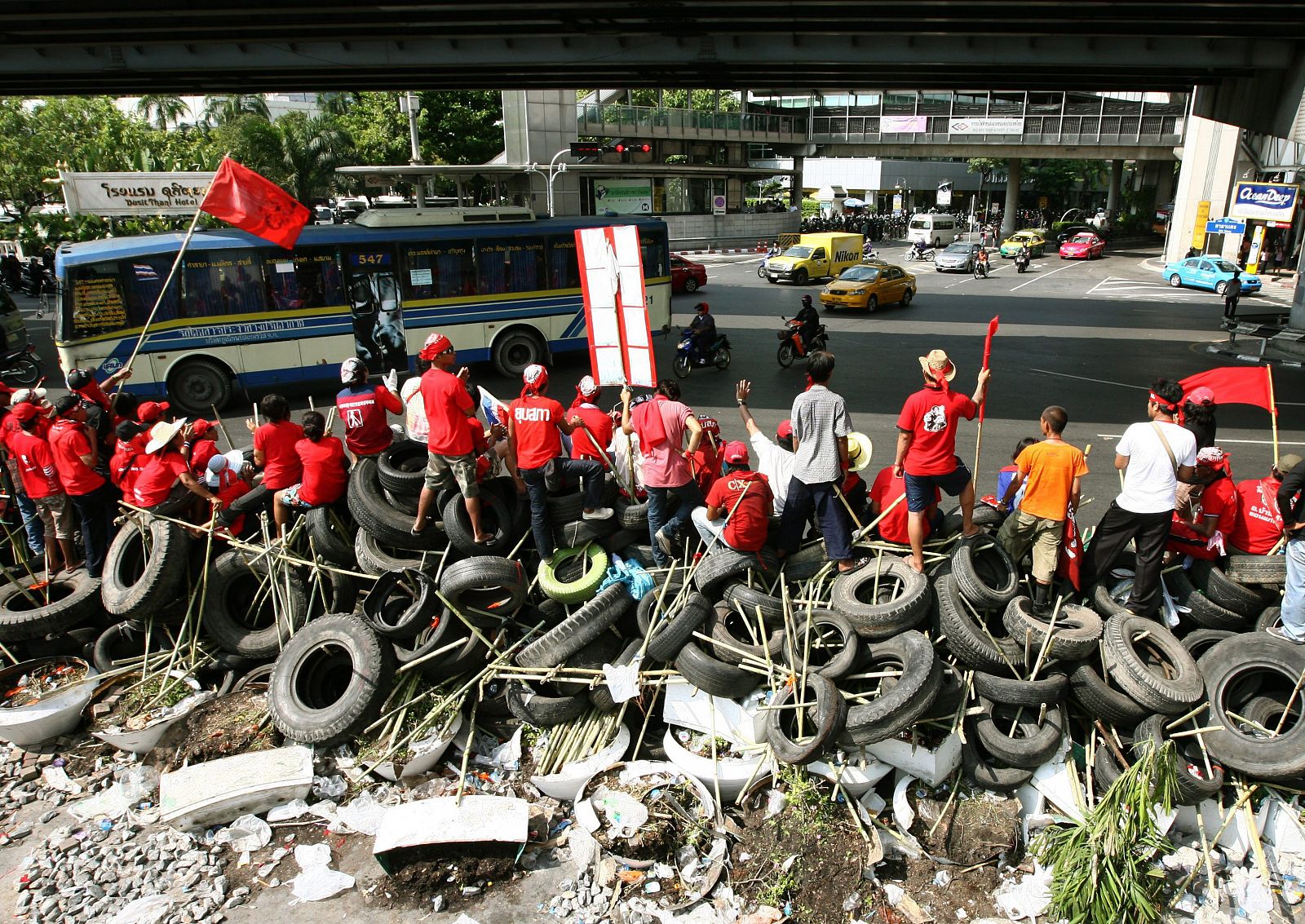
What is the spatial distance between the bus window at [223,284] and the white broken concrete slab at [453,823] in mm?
11308

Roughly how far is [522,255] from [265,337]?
4.95 meters

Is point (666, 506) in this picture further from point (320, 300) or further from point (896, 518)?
point (320, 300)

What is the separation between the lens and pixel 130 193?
1869 cm

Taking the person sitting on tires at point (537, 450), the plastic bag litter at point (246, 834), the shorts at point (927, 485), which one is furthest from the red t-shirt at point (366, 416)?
the shorts at point (927, 485)

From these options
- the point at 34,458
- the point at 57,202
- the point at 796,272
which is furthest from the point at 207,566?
the point at 57,202

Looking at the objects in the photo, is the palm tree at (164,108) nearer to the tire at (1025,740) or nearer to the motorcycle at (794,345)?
the motorcycle at (794,345)

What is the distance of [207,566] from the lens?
7.00 m

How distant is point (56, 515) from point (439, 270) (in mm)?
9052

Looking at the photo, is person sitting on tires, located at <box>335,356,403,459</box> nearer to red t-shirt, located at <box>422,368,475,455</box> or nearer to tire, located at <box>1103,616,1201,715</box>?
red t-shirt, located at <box>422,368,475,455</box>

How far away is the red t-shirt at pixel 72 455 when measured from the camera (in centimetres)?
736

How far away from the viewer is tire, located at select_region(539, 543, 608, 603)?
662 cm

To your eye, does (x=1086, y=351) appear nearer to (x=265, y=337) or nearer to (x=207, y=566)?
(x=265, y=337)

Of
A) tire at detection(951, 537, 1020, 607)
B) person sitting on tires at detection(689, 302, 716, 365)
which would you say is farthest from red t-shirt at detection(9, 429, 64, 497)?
person sitting on tires at detection(689, 302, 716, 365)

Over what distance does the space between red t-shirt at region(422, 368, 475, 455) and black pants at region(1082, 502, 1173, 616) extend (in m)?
4.94
